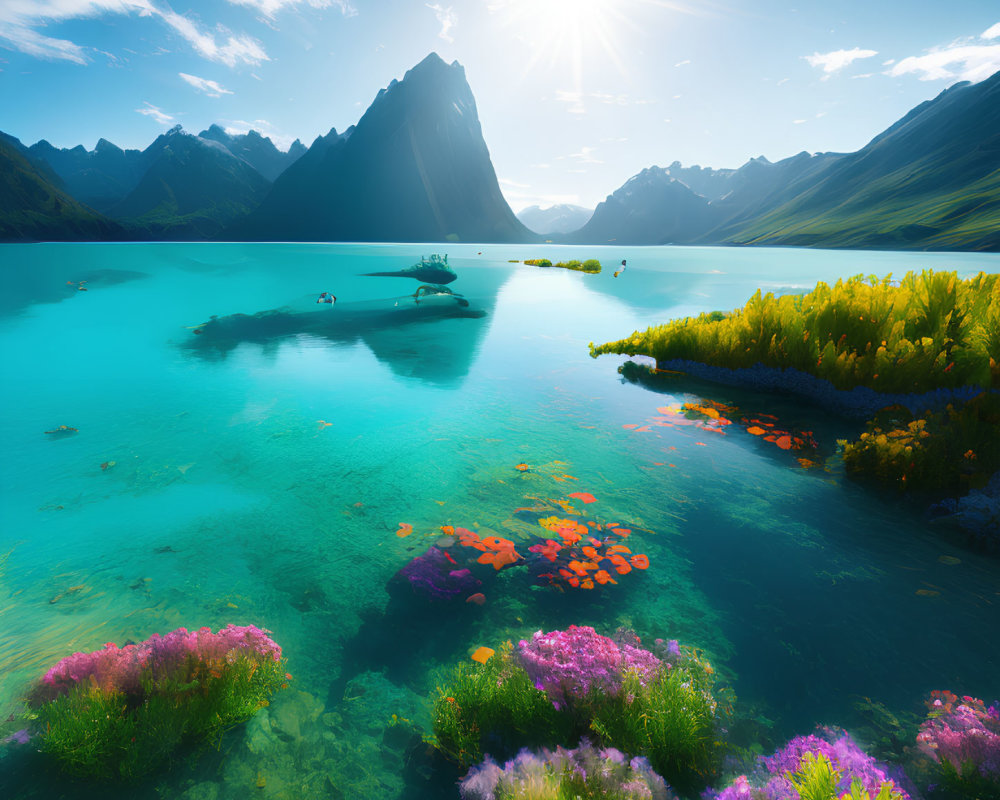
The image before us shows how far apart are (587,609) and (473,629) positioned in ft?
4.60

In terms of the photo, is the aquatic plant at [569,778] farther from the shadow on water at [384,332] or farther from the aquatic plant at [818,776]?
the shadow on water at [384,332]

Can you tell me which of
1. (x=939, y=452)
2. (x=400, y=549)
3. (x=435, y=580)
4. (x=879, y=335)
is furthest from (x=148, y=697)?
(x=879, y=335)

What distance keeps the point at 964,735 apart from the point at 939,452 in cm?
601

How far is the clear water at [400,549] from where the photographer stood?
13.7 feet

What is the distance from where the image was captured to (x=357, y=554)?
647 centimetres

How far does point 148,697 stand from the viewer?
3.76 metres

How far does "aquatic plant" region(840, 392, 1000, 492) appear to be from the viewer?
7.34 m

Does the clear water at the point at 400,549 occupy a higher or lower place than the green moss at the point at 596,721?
lower

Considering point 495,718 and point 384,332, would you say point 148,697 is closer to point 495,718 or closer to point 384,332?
point 495,718

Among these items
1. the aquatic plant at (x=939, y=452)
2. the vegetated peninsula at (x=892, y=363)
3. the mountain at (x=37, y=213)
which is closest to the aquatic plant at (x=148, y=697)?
the aquatic plant at (x=939, y=452)

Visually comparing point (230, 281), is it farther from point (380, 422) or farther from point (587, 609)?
point (587, 609)

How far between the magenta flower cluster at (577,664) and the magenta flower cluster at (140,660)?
9.03 feet

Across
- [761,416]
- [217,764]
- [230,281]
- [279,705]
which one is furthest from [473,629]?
[230,281]

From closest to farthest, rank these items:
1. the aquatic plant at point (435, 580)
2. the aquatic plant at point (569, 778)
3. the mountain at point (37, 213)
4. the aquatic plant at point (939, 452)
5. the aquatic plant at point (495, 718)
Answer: the aquatic plant at point (569, 778), the aquatic plant at point (495, 718), the aquatic plant at point (435, 580), the aquatic plant at point (939, 452), the mountain at point (37, 213)
